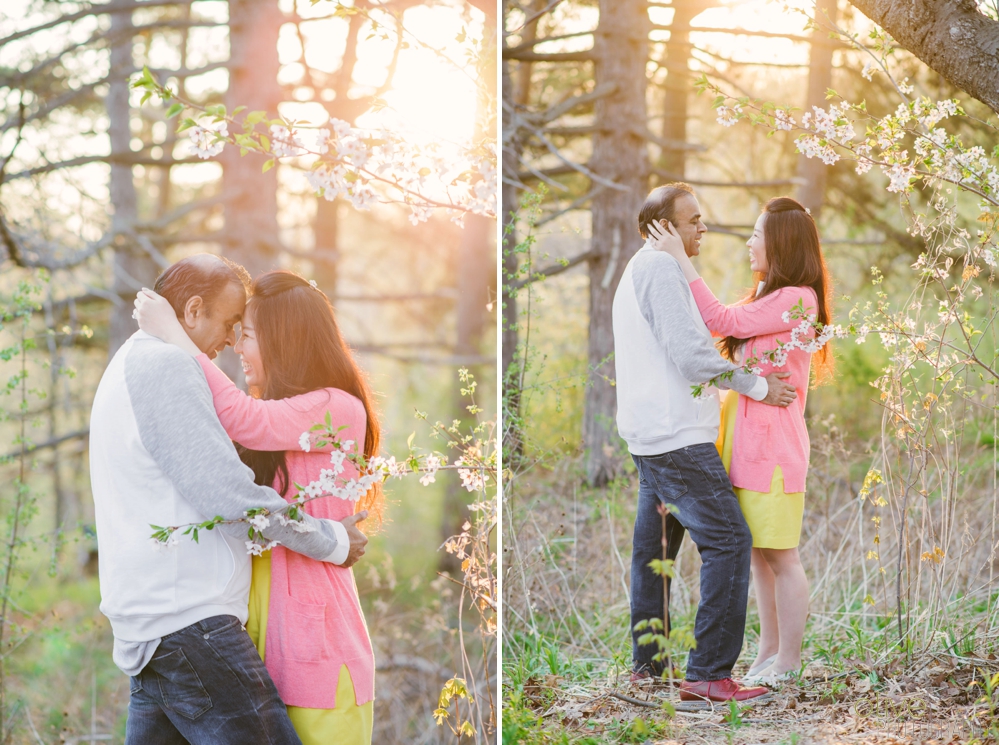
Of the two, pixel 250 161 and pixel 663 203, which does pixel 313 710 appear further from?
pixel 250 161

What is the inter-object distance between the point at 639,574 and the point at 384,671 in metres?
3.44

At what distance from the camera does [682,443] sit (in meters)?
2.14

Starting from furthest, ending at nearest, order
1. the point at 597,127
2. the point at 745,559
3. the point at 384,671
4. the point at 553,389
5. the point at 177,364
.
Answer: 1. the point at 384,671
2. the point at 597,127
3. the point at 553,389
4. the point at 745,559
5. the point at 177,364

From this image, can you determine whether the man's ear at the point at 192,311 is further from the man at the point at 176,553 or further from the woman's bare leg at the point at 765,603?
the woman's bare leg at the point at 765,603

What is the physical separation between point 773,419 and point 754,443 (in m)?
0.09

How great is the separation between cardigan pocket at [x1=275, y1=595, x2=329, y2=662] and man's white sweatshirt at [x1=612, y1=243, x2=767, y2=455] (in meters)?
0.97

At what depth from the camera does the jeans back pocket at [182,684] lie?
1.60 metres

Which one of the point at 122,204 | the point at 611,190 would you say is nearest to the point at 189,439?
the point at 611,190

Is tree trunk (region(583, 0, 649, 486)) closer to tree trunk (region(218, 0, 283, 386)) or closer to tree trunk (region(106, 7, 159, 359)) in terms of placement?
tree trunk (region(218, 0, 283, 386))

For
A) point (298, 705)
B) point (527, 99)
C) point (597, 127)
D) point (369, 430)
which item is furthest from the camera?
point (527, 99)

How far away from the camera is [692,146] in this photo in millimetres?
3311

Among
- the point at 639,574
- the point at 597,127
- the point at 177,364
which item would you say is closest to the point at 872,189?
the point at 597,127

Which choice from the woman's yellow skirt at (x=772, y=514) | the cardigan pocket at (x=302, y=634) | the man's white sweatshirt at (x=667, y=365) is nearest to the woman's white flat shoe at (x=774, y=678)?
the woman's yellow skirt at (x=772, y=514)

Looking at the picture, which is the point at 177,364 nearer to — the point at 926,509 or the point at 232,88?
the point at 926,509
